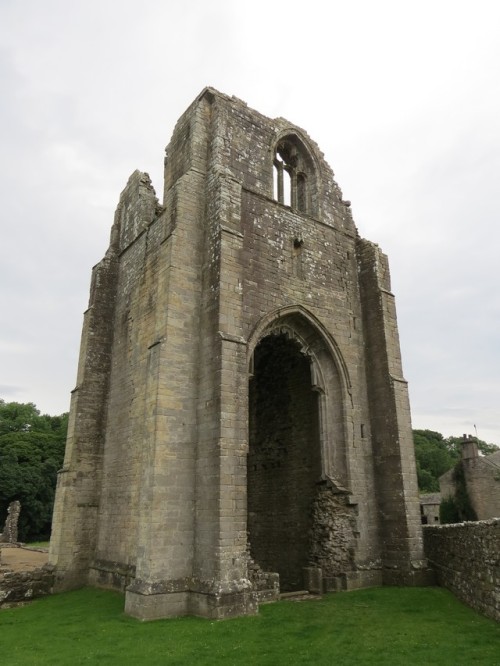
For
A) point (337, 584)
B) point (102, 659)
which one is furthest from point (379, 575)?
point (102, 659)

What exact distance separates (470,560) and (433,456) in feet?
192

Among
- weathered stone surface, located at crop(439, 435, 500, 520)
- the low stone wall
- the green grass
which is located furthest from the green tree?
the green grass

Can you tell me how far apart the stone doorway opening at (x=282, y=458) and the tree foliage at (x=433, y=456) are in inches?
1470

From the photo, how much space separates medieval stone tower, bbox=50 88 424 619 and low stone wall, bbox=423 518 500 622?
2.07ft

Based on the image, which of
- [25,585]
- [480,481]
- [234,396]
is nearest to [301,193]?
[234,396]

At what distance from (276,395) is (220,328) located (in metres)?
5.60

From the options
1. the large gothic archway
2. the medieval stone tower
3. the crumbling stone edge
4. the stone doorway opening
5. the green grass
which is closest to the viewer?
Answer: the green grass

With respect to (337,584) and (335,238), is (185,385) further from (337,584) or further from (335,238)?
(335,238)

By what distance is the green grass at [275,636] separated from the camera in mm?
6512

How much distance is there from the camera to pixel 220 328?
33.4ft

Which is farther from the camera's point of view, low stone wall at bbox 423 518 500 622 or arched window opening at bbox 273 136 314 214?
arched window opening at bbox 273 136 314 214

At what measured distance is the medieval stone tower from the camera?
30.7ft

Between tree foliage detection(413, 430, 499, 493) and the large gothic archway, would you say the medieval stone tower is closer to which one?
the large gothic archway

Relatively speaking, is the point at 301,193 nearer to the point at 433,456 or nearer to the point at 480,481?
the point at 480,481
